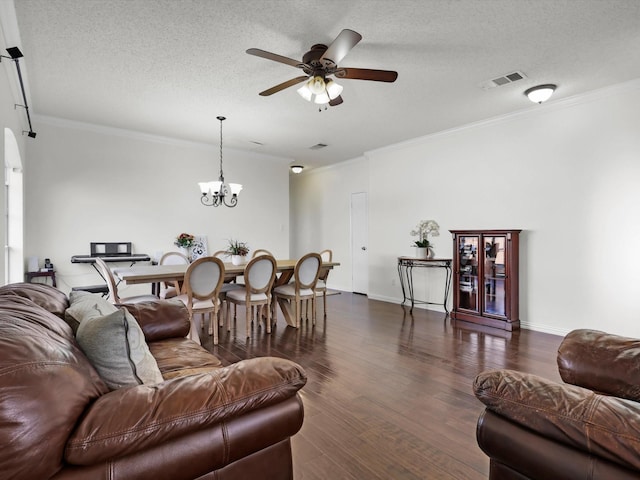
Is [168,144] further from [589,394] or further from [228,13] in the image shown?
[589,394]

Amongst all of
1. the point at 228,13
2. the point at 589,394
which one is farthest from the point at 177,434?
the point at 228,13

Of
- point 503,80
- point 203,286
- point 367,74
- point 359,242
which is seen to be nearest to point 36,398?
point 367,74

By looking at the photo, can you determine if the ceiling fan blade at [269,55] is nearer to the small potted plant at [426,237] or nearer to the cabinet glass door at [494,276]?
the cabinet glass door at [494,276]

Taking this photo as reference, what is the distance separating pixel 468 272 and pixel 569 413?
13.0ft

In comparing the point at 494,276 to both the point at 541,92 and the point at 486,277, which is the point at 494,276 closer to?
the point at 486,277

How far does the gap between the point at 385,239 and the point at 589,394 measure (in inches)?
209

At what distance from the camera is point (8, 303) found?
136 centimetres

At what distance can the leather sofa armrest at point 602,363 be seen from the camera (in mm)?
1483

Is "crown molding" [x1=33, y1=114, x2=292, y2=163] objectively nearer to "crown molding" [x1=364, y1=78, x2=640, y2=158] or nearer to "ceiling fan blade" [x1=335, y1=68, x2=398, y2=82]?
"crown molding" [x1=364, y1=78, x2=640, y2=158]

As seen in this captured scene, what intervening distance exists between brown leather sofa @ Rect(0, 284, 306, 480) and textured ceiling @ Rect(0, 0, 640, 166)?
88.3 inches

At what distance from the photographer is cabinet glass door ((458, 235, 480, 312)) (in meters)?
4.64

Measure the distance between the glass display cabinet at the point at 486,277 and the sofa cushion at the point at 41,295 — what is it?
14.5 ft

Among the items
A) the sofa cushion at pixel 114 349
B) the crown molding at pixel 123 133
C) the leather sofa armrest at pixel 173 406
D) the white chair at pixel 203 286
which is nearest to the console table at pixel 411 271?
the white chair at pixel 203 286

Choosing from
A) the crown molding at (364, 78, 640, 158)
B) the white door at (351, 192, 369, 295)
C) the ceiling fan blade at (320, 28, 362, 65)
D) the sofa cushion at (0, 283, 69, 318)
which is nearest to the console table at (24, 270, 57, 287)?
the sofa cushion at (0, 283, 69, 318)
